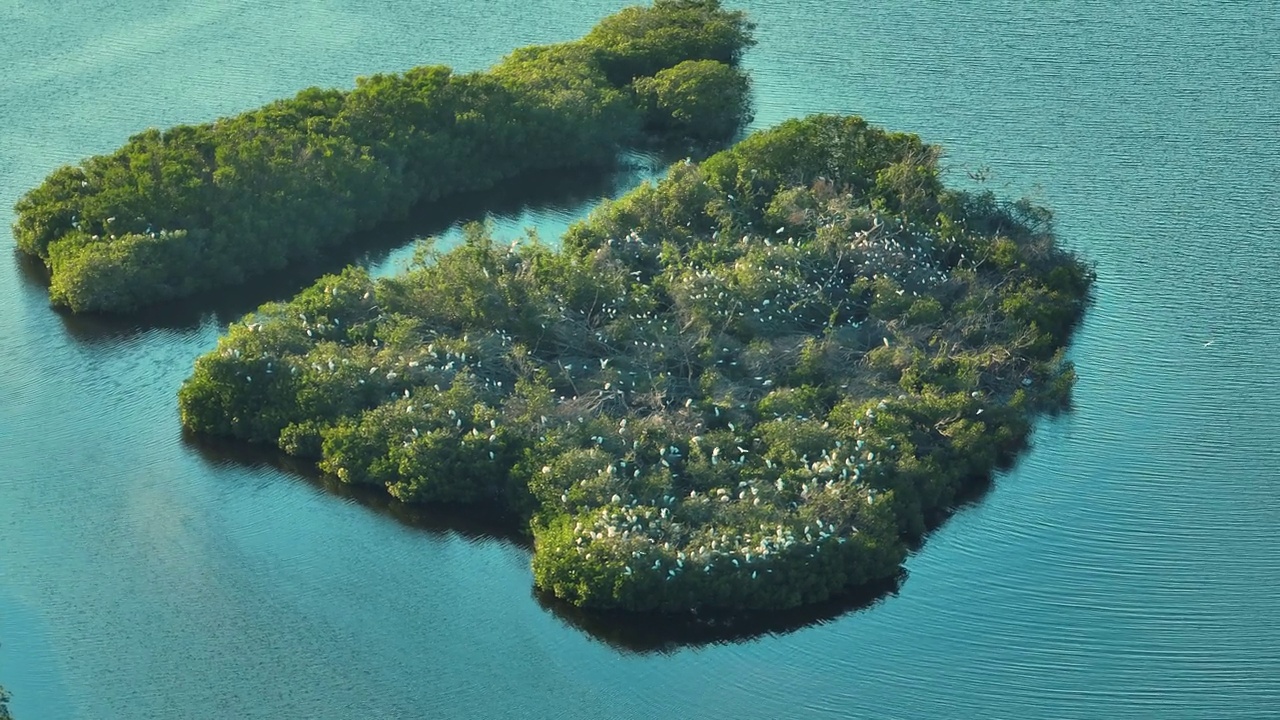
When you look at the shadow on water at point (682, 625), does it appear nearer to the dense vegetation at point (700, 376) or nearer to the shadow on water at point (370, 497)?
the dense vegetation at point (700, 376)

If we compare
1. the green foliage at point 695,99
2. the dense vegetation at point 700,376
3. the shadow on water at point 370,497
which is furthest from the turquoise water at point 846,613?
the green foliage at point 695,99

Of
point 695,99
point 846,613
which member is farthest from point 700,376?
point 695,99

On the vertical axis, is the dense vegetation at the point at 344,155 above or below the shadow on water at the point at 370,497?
above

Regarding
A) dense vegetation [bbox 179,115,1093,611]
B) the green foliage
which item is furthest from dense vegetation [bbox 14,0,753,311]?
dense vegetation [bbox 179,115,1093,611]

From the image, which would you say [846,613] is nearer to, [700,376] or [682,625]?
[682,625]

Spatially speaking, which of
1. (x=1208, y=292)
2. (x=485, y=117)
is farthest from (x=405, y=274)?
(x=1208, y=292)

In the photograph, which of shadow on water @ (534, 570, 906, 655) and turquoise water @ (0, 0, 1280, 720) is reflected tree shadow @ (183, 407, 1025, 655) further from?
turquoise water @ (0, 0, 1280, 720)
